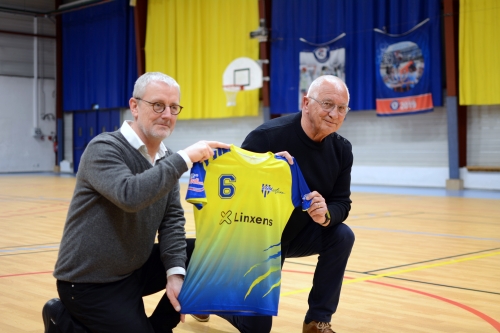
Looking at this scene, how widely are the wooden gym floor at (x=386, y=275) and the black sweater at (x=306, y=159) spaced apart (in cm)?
63

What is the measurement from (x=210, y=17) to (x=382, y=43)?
17.9 feet

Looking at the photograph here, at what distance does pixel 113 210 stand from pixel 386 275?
10.0 ft

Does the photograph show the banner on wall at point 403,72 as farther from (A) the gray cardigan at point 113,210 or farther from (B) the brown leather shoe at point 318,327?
(A) the gray cardigan at point 113,210

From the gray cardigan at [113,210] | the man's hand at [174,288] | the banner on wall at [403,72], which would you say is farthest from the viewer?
the banner on wall at [403,72]

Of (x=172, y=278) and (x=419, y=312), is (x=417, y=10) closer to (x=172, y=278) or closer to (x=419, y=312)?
(x=419, y=312)

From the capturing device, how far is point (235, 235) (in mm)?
3102

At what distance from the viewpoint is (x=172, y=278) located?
2.94 m

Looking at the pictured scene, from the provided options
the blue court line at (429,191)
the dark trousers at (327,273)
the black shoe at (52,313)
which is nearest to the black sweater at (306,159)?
the dark trousers at (327,273)

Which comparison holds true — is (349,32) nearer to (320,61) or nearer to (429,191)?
(320,61)

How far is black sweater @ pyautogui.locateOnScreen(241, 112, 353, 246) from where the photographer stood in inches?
143

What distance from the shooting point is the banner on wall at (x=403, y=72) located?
15.0 meters

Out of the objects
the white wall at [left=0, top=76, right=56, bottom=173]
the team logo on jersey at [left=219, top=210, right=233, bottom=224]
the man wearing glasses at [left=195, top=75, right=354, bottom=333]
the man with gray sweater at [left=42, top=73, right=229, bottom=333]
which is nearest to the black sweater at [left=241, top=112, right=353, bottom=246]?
the man wearing glasses at [left=195, top=75, right=354, bottom=333]

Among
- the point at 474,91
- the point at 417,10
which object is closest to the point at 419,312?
the point at 474,91

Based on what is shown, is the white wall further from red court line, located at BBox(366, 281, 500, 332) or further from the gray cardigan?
the gray cardigan
